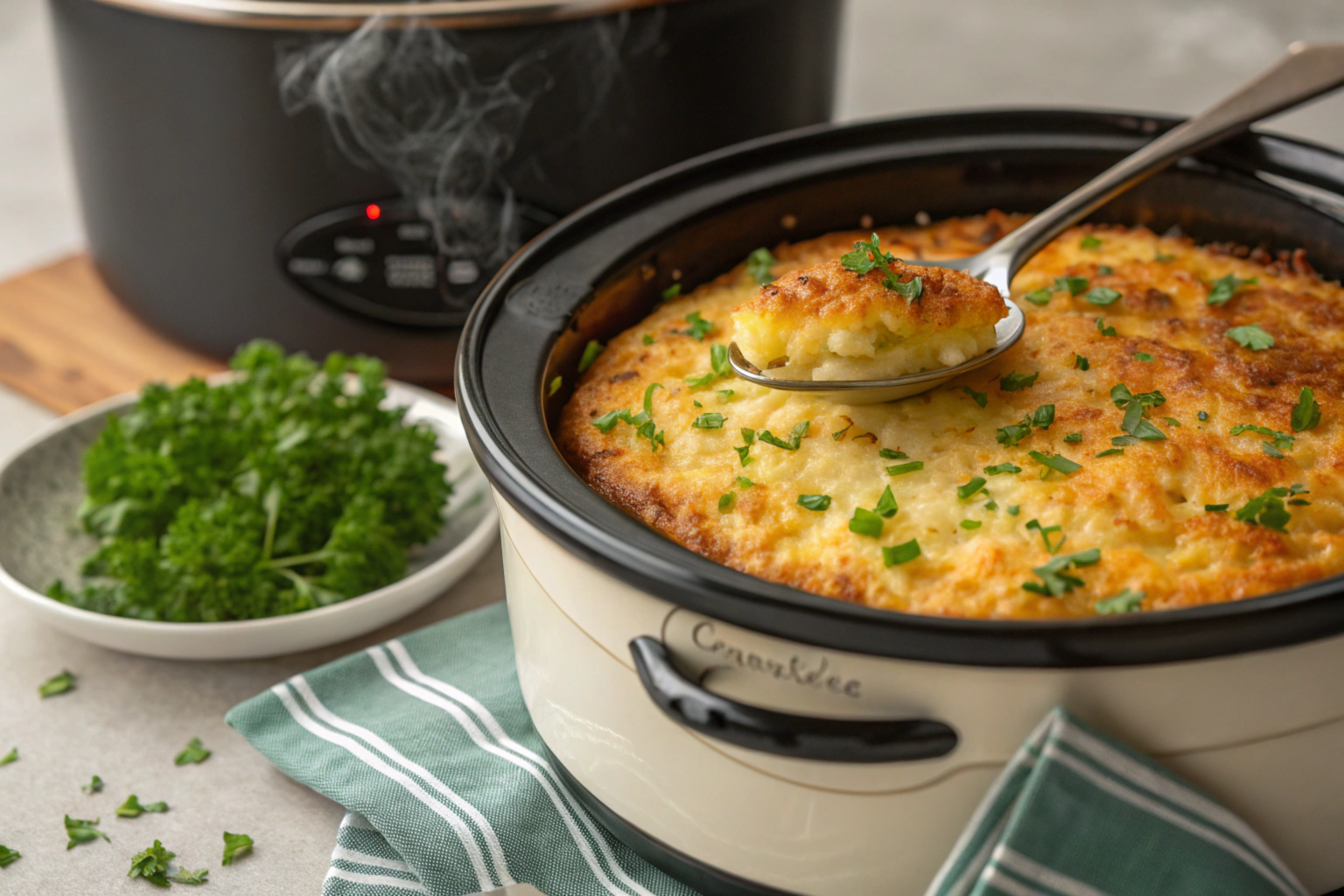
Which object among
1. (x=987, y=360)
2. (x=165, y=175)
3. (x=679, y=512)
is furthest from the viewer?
(x=165, y=175)

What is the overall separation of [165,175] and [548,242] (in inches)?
34.4

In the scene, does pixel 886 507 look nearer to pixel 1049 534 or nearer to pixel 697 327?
pixel 1049 534

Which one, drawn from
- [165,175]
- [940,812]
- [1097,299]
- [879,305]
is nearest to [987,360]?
[879,305]

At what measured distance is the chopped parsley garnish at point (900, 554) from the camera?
1131mm

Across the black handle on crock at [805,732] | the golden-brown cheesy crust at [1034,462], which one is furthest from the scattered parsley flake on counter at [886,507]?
the black handle on crock at [805,732]

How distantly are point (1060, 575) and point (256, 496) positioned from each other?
113 centimetres

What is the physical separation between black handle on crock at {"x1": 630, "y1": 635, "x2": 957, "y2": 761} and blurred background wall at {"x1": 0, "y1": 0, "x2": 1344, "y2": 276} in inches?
92.9

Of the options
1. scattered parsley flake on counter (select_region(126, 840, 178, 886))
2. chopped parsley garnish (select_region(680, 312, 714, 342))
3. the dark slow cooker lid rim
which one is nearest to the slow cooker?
chopped parsley garnish (select_region(680, 312, 714, 342))

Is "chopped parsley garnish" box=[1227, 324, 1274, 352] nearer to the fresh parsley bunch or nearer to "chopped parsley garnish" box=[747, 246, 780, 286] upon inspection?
"chopped parsley garnish" box=[747, 246, 780, 286]

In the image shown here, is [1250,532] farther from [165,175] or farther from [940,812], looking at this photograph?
[165,175]

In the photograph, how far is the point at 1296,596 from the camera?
3.13 ft

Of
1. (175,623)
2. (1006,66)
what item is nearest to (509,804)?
(175,623)

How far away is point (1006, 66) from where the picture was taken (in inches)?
138

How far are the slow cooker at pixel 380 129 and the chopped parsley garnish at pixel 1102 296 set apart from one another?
0.78 meters
